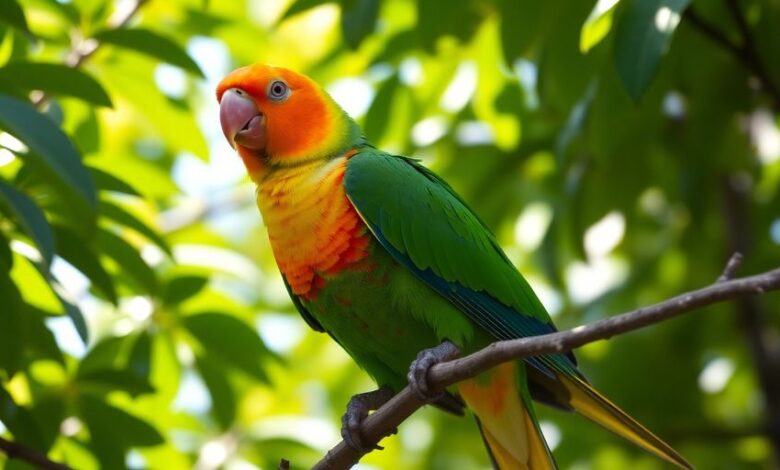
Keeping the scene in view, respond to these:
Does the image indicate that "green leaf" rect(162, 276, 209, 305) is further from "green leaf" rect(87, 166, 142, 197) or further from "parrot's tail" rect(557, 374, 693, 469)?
"parrot's tail" rect(557, 374, 693, 469)

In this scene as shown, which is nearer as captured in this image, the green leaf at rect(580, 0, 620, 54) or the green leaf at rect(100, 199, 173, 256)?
the green leaf at rect(580, 0, 620, 54)

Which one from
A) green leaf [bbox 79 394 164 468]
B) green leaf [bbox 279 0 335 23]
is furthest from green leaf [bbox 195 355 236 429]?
green leaf [bbox 279 0 335 23]

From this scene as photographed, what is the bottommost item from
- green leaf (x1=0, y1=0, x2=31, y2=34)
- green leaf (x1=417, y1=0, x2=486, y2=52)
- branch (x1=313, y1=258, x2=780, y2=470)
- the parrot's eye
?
branch (x1=313, y1=258, x2=780, y2=470)

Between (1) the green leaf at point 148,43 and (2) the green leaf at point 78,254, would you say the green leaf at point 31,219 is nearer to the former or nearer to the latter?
(2) the green leaf at point 78,254

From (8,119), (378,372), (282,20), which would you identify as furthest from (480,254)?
(8,119)

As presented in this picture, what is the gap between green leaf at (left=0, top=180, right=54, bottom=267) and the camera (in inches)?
102

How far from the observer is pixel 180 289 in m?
4.14

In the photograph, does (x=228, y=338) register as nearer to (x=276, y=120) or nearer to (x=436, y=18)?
(x=276, y=120)

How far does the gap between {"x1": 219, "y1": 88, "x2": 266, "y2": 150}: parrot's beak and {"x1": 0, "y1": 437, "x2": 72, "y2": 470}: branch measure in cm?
151

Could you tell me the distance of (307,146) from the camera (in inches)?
163

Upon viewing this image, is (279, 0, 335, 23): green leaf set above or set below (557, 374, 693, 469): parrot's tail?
above

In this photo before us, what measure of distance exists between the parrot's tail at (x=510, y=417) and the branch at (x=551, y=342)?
0.72m

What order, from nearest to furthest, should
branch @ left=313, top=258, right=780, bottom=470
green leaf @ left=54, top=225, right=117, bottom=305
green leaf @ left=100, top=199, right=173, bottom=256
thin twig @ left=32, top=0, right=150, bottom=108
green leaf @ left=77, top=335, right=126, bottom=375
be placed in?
branch @ left=313, top=258, right=780, bottom=470 < green leaf @ left=54, top=225, right=117, bottom=305 < green leaf @ left=100, top=199, right=173, bottom=256 < green leaf @ left=77, top=335, right=126, bottom=375 < thin twig @ left=32, top=0, right=150, bottom=108

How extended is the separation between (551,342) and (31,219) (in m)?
1.30
